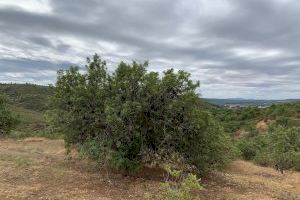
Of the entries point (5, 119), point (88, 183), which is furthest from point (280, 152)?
point (5, 119)

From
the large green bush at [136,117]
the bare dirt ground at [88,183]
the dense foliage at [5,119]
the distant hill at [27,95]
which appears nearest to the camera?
the bare dirt ground at [88,183]

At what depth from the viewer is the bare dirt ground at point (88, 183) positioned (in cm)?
1079

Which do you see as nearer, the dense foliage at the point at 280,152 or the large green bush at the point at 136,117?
the large green bush at the point at 136,117

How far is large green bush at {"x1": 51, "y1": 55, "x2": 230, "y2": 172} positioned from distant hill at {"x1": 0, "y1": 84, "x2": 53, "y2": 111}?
3514 inches

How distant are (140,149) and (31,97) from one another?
363 feet

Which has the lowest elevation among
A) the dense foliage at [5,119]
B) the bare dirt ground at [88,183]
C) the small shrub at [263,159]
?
the small shrub at [263,159]

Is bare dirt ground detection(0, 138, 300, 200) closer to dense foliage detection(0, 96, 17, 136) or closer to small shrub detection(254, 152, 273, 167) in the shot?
small shrub detection(254, 152, 273, 167)

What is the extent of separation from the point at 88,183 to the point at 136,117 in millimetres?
2462

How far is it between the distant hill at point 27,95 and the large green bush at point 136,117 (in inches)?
3514

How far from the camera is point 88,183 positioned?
1198 cm

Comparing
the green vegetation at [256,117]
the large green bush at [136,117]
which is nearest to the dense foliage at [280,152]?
the large green bush at [136,117]

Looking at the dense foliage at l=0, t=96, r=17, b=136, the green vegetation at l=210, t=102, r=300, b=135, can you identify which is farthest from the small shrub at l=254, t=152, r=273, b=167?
the green vegetation at l=210, t=102, r=300, b=135

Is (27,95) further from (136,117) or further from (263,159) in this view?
(136,117)

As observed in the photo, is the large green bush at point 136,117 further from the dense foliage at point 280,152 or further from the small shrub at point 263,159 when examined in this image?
the small shrub at point 263,159
